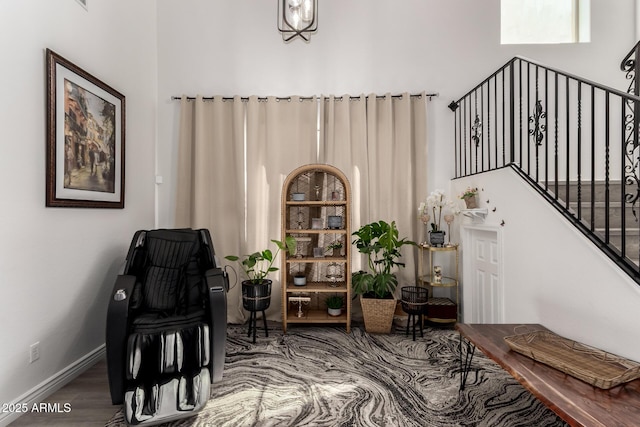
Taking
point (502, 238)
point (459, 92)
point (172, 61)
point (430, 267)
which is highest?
point (172, 61)

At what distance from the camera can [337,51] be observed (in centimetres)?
372

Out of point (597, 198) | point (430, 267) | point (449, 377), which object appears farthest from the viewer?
point (430, 267)

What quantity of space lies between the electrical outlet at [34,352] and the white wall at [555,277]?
134 inches

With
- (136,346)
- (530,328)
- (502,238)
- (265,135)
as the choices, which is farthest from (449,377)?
(265,135)

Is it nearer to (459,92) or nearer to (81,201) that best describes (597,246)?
(459,92)

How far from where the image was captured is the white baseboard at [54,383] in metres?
1.91

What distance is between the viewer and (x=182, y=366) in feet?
6.47

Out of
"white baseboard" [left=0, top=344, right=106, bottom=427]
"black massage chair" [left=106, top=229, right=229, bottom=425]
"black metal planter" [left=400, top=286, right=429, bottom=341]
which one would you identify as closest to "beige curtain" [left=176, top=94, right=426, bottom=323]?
"black metal planter" [left=400, top=286, right=429, bottom=341]

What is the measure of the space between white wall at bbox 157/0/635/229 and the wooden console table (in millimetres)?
2573

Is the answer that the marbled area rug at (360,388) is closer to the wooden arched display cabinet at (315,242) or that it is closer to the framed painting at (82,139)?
the wooden arched display cabinet at (315,242)

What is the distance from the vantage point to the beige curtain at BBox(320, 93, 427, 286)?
3.57m

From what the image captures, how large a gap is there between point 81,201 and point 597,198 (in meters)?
4.12

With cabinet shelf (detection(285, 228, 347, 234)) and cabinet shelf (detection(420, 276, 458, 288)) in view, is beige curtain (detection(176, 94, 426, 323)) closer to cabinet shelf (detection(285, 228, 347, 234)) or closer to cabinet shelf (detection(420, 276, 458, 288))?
cabinet shelf (detection(420, 276, 458, 288))

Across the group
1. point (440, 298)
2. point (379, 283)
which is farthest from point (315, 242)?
point (440, 298)
